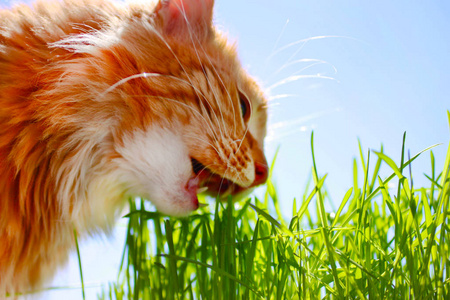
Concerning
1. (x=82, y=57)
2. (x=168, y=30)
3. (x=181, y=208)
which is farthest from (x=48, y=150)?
(x=168, y=30)

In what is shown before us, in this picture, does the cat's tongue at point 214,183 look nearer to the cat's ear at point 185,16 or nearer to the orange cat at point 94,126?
the orange cat at point 94,126

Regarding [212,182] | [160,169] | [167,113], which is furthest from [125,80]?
[212,182]

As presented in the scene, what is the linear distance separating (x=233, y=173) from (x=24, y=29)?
0.61m

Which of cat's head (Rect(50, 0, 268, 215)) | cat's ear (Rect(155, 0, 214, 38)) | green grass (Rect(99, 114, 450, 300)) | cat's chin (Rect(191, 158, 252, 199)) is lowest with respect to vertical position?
green grass (Rect(99, 114, 450, 300))

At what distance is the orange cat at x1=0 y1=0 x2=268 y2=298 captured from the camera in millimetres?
888

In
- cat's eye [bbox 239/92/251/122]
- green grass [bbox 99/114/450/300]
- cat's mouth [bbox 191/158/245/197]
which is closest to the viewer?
green grass [bbox 99/114/450/300]

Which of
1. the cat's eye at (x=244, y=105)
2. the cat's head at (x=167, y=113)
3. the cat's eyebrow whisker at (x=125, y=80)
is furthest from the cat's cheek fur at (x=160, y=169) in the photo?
the cat's eye at (x=244, y=105)

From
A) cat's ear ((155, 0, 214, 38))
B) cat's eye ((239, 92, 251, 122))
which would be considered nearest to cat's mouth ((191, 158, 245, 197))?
cat's eye ((239, 92, 251, 122))

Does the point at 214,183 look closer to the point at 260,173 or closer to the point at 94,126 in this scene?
the point at 260,173

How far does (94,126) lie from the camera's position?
914 mm

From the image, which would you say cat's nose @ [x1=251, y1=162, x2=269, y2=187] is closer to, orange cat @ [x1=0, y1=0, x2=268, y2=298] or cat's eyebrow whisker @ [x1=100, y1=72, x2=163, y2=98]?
orange cat @ [x1=0, y1=0, x2=268, y2=298]

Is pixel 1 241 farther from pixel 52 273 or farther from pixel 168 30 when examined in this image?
pixel 168 30

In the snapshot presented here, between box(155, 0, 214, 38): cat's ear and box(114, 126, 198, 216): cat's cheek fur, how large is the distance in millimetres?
Answer: 311

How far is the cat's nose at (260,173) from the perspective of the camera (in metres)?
1.07
